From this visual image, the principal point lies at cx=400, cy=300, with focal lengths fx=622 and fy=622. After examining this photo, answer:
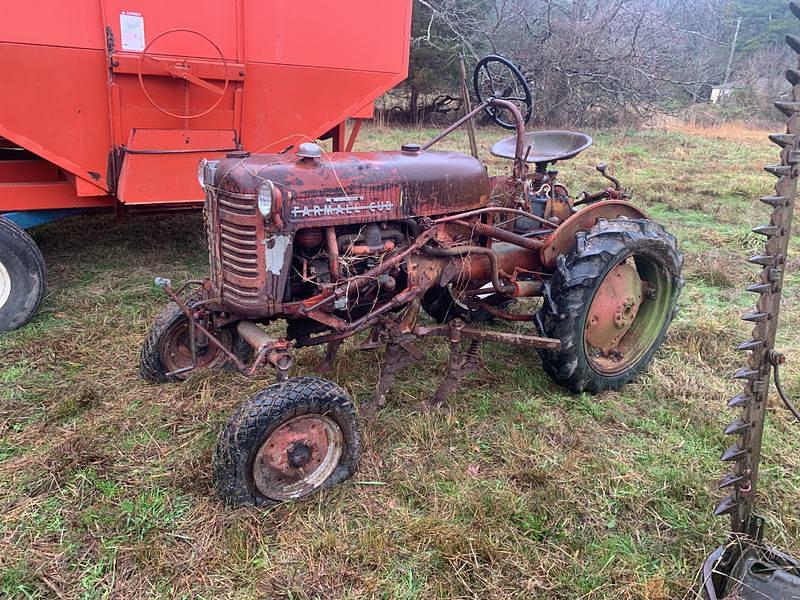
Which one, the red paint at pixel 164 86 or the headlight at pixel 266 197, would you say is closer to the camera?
the headlight at pixel 266 197

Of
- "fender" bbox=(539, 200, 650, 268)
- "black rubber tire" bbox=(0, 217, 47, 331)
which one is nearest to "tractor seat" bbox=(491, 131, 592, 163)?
"fender" bbox=(539, 200, 650, 268)

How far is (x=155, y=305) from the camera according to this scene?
4340 mm

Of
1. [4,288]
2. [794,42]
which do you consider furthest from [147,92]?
[794,42]

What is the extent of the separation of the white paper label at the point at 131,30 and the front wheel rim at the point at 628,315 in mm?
3166

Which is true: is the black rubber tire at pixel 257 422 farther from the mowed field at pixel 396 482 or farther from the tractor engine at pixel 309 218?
the tractor engine at pixel 309 218

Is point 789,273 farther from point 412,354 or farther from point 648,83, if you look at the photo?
point 648,83

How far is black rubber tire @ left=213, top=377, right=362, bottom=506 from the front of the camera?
7.63 ft

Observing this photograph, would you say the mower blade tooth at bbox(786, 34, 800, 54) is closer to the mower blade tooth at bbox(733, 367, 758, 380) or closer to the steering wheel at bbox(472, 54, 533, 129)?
the mower blade tooth at bbox(733, 367, 758, 380)

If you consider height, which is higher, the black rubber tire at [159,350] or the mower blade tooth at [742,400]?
the mower blade tooth at [742,400]

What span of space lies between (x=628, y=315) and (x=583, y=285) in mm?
594

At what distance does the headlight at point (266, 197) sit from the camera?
2.43 metres

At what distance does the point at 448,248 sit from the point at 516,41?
14899mm

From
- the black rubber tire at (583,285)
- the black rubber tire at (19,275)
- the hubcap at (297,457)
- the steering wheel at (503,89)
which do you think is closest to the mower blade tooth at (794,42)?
the black rubber tire at (583,285)

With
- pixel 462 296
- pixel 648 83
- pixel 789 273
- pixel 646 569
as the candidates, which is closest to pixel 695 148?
pixel 648 83
